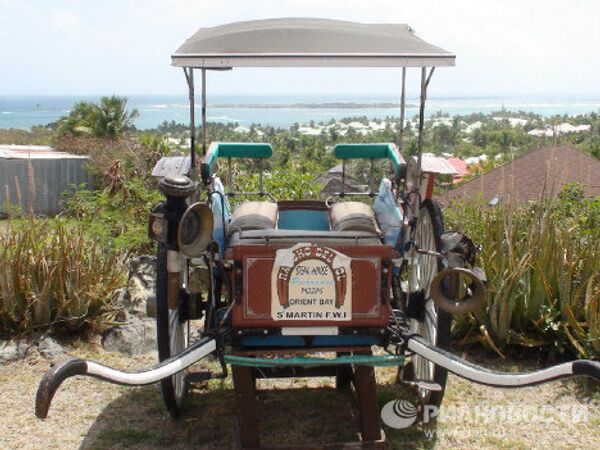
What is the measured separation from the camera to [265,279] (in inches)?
131

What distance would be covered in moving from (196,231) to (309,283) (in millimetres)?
608

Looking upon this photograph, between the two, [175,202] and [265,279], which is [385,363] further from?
[175,202]

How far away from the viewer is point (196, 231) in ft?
11.5

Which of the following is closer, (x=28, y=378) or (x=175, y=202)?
(x=175, y=202)

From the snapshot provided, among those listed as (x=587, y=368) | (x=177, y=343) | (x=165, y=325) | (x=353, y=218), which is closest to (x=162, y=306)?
(x=165, y=325)

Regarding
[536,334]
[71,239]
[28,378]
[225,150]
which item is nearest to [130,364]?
[28,378]

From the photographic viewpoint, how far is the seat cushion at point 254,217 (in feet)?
13.9

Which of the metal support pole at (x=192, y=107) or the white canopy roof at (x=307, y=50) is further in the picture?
the metal support pole at (x=192, y=107)

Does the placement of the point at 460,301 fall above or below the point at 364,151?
below

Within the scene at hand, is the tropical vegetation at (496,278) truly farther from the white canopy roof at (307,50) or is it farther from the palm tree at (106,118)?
the palm tree at (106,118)

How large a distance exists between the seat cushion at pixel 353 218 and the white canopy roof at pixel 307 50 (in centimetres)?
96

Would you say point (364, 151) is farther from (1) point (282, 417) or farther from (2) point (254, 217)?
(1) point (282, 417)

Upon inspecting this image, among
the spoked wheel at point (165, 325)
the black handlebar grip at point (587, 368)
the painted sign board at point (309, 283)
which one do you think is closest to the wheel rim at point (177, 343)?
the spoked wheel at point (165, 325)

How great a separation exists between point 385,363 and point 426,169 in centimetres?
126
